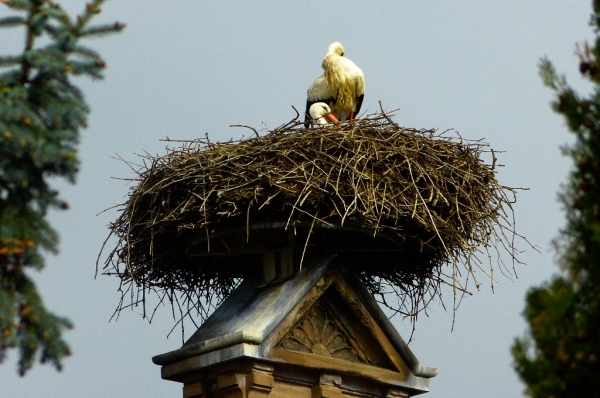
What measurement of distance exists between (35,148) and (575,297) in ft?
8.80

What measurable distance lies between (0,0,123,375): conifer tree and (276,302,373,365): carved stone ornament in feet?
16.1

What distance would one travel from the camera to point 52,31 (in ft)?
23.6

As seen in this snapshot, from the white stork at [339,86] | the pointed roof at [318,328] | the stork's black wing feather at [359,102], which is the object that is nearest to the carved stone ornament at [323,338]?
the pointed roof at [318,328]

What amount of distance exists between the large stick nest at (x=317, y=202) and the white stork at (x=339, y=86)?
242 cm

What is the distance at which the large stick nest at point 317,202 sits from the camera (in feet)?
37.5

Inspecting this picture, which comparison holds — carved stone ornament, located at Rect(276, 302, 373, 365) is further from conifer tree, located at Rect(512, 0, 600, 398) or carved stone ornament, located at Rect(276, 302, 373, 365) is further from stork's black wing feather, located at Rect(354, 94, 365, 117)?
conifer tree, located at Rect(512, 0, 600, 398)

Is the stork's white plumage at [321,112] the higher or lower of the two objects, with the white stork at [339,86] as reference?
lower

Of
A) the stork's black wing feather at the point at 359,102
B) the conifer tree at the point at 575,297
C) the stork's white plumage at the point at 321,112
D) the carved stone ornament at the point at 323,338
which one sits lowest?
the conifer tree at the point at 575,297

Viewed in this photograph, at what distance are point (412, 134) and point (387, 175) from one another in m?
0.59

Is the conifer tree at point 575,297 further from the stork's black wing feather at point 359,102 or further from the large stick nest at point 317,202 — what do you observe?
the stork's black wing feather at point 359,102

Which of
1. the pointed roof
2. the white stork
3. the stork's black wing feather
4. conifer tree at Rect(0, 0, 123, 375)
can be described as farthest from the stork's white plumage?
conifer tree at Rect(0, 0, 123, 375)

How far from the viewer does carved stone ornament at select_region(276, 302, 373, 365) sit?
11953 millimetres

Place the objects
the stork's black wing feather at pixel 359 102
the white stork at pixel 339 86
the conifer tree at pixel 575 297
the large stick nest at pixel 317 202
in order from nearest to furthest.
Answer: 1. the conifer tree at pixel 575 297
2. the large stick nest at pixel 317 202
3. the white stork at pixel 339 86
4. the stork's black wing feather at pixel 359 102

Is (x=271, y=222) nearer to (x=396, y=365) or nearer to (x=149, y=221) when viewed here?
(x=149, y=221)
